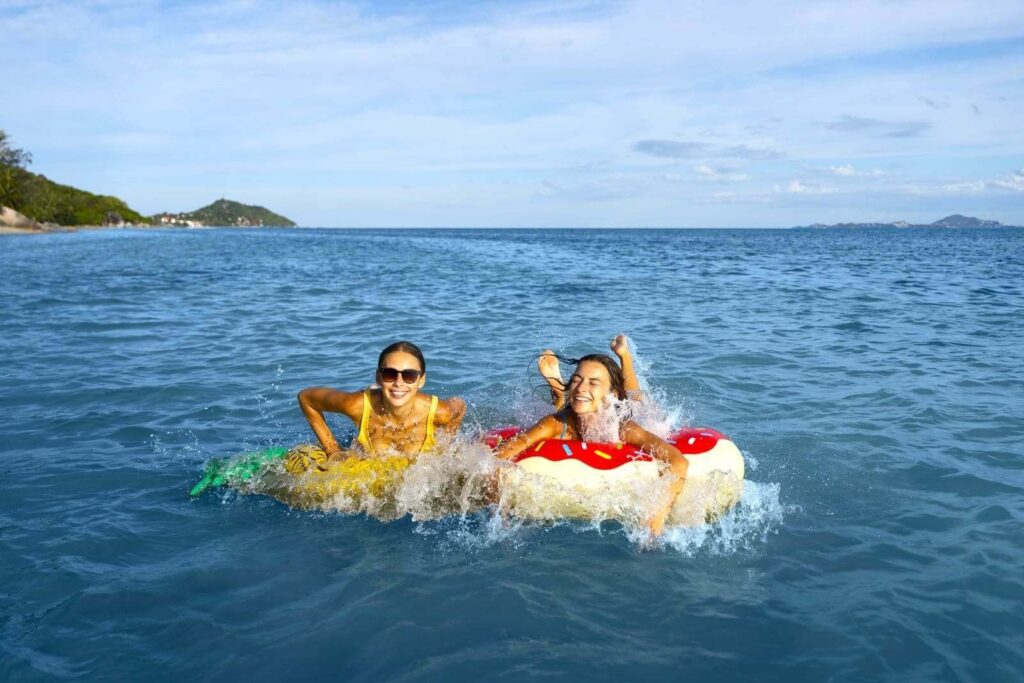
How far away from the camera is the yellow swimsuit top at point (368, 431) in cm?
601

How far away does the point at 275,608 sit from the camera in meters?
4.28

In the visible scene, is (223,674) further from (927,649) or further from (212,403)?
(212,403)

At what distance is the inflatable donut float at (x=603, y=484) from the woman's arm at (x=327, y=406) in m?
1.37

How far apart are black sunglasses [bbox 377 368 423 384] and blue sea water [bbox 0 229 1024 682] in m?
1.05

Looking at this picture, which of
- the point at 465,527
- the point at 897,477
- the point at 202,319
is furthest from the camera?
the point at 202,319

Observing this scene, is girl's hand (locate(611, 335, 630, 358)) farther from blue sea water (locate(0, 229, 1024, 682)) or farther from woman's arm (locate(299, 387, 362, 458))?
woman's arm (locate(299, 387, 362, 458))

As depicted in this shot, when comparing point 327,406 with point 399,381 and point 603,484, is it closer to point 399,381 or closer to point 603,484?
point 399,381

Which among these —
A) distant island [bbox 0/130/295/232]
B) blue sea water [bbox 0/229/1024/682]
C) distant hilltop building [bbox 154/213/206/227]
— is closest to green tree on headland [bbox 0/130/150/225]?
distant island [bbox 0/130/295/232]

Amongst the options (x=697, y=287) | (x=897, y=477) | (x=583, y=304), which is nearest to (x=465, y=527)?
(x=897, y=477)

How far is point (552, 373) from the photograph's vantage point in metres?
7.39

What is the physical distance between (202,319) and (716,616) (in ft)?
41.8

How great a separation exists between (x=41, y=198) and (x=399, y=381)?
8481 centimetres

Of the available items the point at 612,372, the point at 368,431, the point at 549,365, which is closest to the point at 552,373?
the point at 549,365

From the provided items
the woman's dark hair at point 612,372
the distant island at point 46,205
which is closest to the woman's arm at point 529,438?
the woman's dark hair at point 612,372
